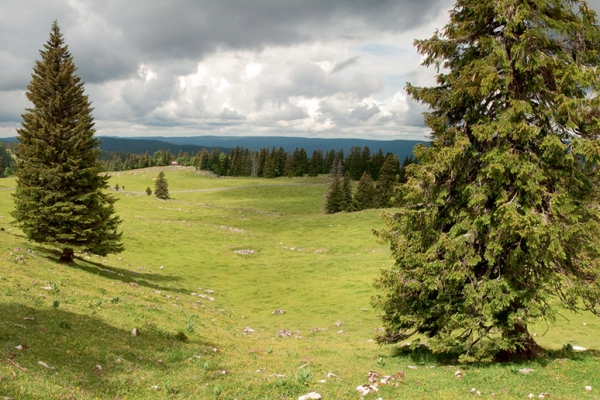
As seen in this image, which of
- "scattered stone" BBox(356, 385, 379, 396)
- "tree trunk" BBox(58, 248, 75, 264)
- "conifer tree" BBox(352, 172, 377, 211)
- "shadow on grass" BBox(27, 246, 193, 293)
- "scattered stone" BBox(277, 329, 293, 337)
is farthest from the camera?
"conifer tree" BBox(352, 172, 377, 211)

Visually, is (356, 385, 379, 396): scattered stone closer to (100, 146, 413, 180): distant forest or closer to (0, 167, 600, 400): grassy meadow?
(0, 167, 600, 400): grassy meadow

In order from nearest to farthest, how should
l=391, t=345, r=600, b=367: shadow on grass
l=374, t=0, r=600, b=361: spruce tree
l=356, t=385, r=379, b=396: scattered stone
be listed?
l=356, t=385, r=379, b=396: scattered stone
l=374, t=0, r=600, b=361: spruce tree
l=391, t=345, r=600, b=367: shadow on grass

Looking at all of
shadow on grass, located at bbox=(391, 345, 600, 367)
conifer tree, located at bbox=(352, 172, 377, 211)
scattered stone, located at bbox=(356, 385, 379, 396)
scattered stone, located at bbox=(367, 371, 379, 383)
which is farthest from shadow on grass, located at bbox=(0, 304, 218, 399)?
conifer tree, located at bbox=(352, 172, 377, 211)

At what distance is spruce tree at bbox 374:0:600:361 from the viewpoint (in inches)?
429

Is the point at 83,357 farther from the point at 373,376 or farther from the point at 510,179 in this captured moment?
the point at 510,179

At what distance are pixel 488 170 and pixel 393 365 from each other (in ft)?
25.8

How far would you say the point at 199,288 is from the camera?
107 ft

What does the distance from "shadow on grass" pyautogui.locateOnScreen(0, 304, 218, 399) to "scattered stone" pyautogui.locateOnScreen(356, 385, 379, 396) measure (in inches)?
181

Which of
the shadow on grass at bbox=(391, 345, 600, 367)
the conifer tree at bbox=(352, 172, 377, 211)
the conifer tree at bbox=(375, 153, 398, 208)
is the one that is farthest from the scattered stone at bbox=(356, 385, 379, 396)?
the conifer tree at bbox=(375, 153, 398, 208)

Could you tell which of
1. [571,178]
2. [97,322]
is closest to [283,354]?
[97,322]

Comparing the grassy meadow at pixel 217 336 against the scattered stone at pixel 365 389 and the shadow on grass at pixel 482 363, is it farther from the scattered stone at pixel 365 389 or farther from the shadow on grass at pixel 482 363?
the scattered stone at pixel 365 389

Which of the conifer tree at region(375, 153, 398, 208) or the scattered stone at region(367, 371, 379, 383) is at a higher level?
Result: the conifer tree at region(375, 153, 398, 208)

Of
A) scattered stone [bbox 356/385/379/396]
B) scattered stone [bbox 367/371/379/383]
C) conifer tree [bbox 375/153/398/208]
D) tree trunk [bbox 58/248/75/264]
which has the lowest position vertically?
tree trunk [bbox 58/248/75/264]

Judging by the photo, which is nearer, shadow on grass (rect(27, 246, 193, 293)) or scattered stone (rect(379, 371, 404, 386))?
scattered stone (rect(379, 371, 404, 386))
